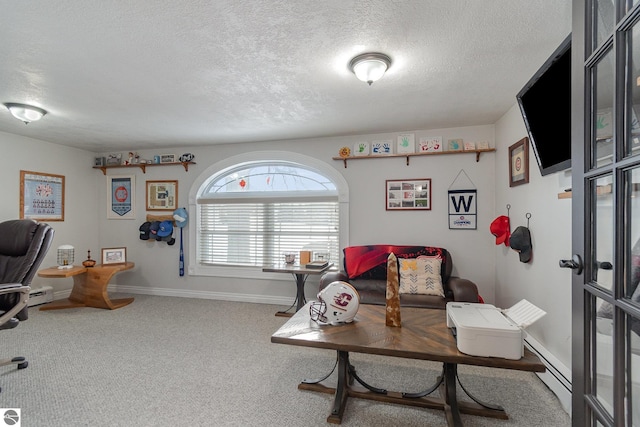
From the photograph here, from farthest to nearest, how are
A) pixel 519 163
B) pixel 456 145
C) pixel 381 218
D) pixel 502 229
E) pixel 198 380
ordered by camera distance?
pixel 381 218 < pixel 456 145 < pixel 502 229 < pixel 519 163 < pixel 198 380

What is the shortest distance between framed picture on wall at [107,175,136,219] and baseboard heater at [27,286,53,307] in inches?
51.5

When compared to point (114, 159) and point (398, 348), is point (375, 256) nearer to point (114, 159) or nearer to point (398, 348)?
point (398, 348)

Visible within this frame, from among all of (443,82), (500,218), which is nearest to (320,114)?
(443,82)

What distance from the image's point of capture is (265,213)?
4398 millimetres

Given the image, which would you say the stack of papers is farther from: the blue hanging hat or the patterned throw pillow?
the blue hanging hat

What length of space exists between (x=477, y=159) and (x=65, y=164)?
5.81 meters

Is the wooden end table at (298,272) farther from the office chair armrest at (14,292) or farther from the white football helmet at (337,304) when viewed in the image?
the office chair armrest at (14,292)

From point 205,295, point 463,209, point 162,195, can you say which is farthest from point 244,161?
point 463,209

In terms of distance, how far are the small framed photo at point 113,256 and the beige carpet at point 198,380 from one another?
0.98m

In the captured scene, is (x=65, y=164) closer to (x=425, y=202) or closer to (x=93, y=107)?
(x=93, y=107)

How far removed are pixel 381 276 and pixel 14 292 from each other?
3223 millimetres

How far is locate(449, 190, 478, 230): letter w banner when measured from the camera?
3.58 m

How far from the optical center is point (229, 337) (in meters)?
3.01

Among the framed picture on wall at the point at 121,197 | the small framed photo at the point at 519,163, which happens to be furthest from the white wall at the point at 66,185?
the small framed photo at the point at 519,163
